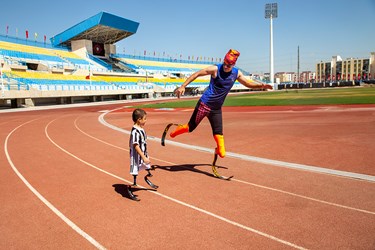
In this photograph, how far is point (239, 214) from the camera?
4.04 meters

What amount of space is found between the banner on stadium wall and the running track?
201 feet

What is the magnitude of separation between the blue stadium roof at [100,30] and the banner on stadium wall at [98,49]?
951 millimetres

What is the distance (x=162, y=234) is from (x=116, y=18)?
61639 millimetres

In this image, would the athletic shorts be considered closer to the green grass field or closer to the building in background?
the green grass field

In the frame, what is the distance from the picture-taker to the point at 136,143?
4652 mm

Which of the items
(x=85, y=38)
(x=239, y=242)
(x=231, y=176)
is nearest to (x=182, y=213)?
(x=239, y=242)

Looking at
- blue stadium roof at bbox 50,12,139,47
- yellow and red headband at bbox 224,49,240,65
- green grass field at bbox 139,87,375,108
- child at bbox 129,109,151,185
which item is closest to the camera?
child at bbox 129,109,151,185

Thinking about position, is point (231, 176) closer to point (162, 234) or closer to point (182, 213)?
point (182, 213)

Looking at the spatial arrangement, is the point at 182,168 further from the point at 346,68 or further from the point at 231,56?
the point at 346,68

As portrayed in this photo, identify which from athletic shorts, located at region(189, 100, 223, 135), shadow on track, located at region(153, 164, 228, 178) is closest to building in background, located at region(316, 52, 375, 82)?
shadow on track, located at region(153, 164, 228, 178)

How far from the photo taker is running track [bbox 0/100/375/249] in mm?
3436

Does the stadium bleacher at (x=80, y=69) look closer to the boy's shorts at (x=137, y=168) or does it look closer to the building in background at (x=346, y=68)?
the boy's shorts at (x=137, y=168)

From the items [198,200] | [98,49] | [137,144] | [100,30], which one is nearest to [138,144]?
[137,144]

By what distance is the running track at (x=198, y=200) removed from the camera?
344 centimetres
